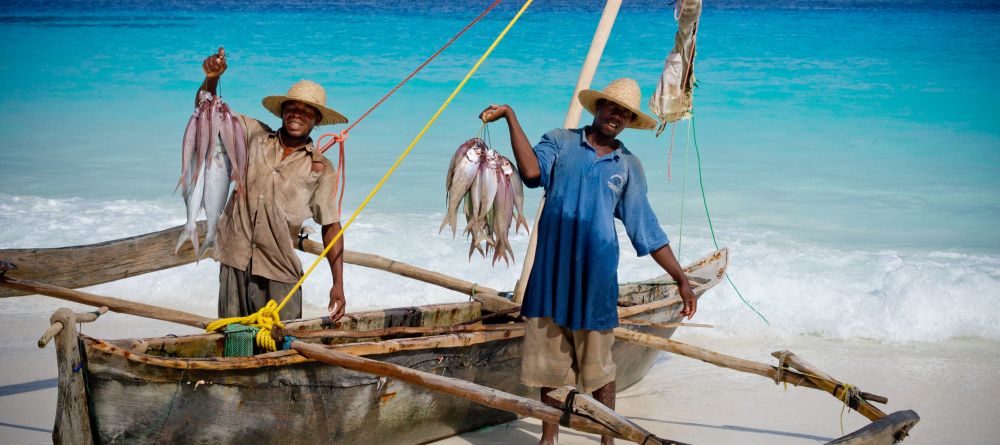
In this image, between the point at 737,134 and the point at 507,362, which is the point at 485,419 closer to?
the point at 507,362

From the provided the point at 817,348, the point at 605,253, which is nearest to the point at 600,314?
the point at 605,253

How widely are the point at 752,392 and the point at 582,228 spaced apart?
7.12 feet

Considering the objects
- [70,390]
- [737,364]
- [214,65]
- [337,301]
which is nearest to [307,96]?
[214,65]

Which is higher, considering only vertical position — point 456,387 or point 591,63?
point 591,63

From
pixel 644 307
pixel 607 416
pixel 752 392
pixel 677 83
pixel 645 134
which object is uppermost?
pixel 677 83

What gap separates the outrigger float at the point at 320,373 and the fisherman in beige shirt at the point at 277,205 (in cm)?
22

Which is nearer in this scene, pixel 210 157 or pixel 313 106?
pixel 210 157

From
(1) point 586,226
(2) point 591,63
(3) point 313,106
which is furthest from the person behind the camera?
(2) point 591,63

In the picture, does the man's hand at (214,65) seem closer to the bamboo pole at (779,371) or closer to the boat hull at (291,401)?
the boat hull at (291,401)

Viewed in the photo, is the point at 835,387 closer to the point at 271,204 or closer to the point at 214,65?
the point at 271,204

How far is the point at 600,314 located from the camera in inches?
150

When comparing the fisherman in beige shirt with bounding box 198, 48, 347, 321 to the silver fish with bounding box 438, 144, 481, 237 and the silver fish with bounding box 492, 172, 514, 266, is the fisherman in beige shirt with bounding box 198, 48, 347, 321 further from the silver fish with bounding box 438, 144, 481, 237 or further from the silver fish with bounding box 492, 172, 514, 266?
the silver fish with bounding box 492, 172, 514, 266

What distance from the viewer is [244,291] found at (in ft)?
13.8

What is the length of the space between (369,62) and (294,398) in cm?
1602
